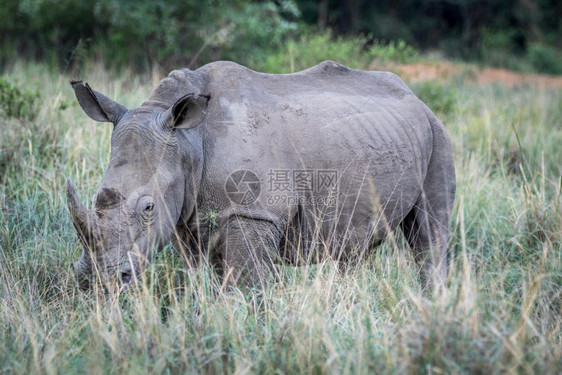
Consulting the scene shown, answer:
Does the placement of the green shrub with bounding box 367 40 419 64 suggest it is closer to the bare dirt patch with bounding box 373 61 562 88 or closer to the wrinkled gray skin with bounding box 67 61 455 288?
the wrinkled gray skin with bounding box 67 61 455 288

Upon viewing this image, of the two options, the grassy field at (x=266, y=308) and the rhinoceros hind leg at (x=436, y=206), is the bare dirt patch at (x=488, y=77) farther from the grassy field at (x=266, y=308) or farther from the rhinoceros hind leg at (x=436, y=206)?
the rhinoceros hind leg at (x=436, y=206)

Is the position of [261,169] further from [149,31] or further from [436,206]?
[149,31]

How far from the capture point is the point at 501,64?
20.9m

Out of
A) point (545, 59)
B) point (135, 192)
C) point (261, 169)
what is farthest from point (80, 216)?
point (545, 59)

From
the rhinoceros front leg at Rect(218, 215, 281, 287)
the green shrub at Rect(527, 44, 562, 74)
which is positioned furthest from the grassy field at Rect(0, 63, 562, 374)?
the green shrub at Rect(527, 44, 562, 74)

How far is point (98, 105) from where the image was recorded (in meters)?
4.20

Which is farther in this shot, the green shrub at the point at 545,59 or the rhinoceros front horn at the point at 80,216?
the green shrub at the point at 545,59

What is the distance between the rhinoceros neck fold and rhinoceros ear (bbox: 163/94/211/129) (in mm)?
246

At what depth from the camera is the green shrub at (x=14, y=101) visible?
22.4 feet

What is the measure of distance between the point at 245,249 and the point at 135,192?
0.75 meters

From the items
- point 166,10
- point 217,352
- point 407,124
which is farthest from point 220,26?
point 217,352

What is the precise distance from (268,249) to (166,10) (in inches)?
323

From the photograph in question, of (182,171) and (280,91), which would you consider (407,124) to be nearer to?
(280,91)

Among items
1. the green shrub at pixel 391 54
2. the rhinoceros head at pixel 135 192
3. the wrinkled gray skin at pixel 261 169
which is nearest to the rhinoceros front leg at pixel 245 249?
the wrinkled gray skin at pixel 261 169
